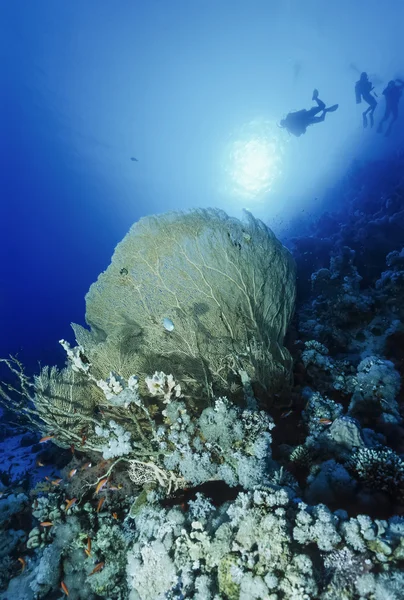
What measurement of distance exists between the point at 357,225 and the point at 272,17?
5668 cm

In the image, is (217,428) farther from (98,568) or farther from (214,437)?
(98,568)

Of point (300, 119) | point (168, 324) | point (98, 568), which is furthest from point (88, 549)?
point (300, 119)

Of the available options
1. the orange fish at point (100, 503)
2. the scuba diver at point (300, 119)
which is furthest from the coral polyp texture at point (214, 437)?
the scuba diver at point (300, 119)

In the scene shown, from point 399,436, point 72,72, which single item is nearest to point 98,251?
point 72,72

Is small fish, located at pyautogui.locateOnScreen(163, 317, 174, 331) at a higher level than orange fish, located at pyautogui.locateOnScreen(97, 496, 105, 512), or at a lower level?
higher

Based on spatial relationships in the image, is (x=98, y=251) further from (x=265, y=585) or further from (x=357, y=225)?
(x=265, y=585)

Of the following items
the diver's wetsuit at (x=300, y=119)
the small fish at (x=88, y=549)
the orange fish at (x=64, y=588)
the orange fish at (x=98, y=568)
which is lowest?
the orange fish at (x=64, y=588)

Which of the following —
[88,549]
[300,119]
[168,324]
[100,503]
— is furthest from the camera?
[300,119]

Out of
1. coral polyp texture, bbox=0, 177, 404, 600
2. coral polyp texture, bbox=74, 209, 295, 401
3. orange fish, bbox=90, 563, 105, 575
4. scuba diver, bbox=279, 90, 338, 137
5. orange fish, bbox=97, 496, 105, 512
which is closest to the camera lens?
coral polyp texture, bbox=0, 177, 404, 600

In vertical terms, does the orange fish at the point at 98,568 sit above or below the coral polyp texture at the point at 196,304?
below

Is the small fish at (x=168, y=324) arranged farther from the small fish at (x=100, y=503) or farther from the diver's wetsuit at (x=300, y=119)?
the diver's wetsuit at (x=300, y=119)

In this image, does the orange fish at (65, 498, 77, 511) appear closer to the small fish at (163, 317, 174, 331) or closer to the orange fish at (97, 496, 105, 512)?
the orange fish at (97, 496, 105, 512)

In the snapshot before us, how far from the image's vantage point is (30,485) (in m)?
7.23

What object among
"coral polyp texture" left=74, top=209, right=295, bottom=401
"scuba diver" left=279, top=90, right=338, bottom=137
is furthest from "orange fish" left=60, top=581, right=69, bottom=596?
"scuba diver" left=279, top=90, right=338, bottom=137
